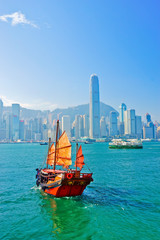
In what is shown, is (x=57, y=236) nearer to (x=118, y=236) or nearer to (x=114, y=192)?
(x=118, y=236)

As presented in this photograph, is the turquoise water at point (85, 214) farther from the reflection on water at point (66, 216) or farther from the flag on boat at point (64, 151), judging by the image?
the flag on boat at point (64, 151)

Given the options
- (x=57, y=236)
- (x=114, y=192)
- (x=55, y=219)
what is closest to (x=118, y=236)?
(x=57, y=236)

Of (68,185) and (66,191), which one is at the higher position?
(68,185)

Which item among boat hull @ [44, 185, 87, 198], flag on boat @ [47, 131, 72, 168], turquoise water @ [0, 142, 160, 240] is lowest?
turquoise water @ [0, 142, 160, 240]

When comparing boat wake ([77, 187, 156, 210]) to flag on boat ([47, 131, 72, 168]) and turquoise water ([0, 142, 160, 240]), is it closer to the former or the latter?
turquoise water ([0, 142, 160, 240])

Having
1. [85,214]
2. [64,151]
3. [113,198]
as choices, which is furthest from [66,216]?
[64,151]

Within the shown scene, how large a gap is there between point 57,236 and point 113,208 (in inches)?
309

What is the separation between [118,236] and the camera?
15.4 m

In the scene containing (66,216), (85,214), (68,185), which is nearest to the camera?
(66,216)

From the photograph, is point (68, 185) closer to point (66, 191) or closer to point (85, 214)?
point (66, 191)

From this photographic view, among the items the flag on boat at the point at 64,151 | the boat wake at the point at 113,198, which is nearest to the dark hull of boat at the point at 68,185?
A: the boat wake at the point at 113,198

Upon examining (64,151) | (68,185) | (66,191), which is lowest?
(66,191)

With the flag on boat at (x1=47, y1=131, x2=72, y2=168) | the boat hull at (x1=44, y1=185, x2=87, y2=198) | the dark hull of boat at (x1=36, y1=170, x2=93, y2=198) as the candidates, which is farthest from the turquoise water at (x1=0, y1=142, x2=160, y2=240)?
the flag on boat at (x1=47, y1=131, x2=72, y2=168)

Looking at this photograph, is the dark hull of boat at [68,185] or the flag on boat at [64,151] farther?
the flag on boat at [64,151]
